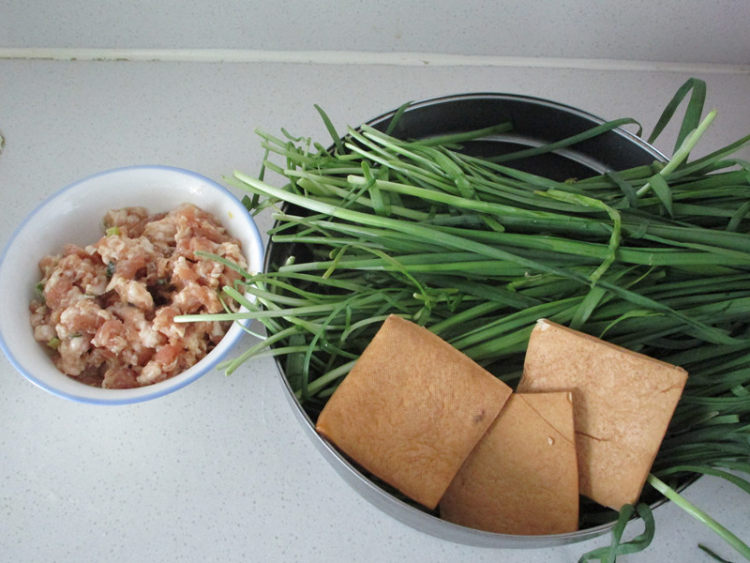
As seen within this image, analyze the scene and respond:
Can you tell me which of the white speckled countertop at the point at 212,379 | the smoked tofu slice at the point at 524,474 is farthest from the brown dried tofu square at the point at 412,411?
the white speckled countertop at the point at 212,379

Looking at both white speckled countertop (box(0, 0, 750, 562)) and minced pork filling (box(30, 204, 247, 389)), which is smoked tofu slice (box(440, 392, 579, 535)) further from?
minced pork filling (box(30, 204, 247, 389))

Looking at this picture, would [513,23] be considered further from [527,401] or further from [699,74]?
[527,401]

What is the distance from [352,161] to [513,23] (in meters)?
0.52

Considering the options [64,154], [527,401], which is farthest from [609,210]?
[64,154]

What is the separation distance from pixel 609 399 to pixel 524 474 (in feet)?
0.42

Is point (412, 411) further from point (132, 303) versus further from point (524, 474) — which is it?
point (132, 303)

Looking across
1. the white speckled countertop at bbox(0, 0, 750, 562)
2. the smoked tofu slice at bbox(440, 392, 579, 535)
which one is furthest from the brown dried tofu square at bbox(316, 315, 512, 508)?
the white speckled countertop at bbox(0, 0, 750, 562)

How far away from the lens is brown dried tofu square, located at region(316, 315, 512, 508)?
2.02 ft

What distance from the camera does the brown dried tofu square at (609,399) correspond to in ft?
2.01

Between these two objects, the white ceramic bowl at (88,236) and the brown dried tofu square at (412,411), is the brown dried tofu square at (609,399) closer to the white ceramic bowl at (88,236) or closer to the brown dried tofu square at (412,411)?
the brown dried tofu square at (412,411)

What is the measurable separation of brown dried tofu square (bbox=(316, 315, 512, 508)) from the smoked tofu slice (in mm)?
26

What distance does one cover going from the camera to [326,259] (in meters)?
0.80

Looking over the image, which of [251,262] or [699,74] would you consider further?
[699,74]

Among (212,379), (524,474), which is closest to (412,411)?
(524,474)
